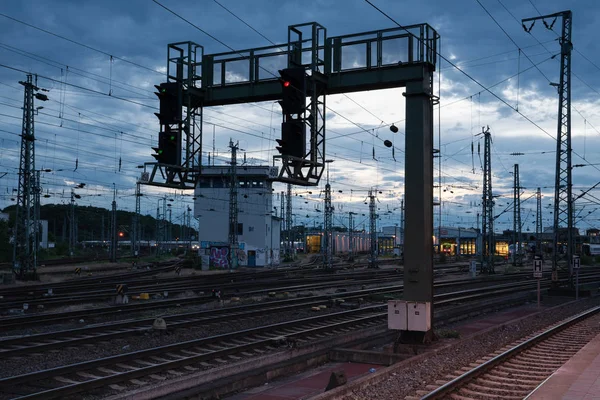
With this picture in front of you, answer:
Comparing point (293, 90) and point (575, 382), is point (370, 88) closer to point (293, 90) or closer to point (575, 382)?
point (293, 90)

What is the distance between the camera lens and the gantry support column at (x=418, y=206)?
14781 millimetres

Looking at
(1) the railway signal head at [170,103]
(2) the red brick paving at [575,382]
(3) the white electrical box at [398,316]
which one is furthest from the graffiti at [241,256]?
(2) the red brick paving at [575,382]

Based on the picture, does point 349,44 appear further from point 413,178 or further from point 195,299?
point 195,299

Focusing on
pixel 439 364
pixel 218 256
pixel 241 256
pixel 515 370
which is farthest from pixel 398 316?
pixel 241 256

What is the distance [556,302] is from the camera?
29.2m

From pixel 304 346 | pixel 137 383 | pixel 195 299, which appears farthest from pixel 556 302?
pixel 137 383

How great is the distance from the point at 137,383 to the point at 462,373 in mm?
6344

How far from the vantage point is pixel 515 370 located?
12688mm

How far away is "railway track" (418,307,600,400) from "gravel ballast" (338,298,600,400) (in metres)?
0.33

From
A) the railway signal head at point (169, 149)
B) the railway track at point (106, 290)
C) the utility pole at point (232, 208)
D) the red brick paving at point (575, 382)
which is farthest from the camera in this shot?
the utility pole at point (232, 208)

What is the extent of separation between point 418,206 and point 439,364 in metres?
3.86

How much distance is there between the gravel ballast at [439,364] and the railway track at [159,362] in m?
4.06

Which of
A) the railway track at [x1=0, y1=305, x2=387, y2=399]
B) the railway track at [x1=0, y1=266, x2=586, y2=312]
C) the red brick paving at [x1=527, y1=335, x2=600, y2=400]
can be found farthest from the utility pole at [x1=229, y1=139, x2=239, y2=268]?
the red brick paving at [x1=527, y1=335, x2=600, y2=400]

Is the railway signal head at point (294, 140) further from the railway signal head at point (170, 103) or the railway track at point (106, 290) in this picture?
the railway track at point (106, 290)
